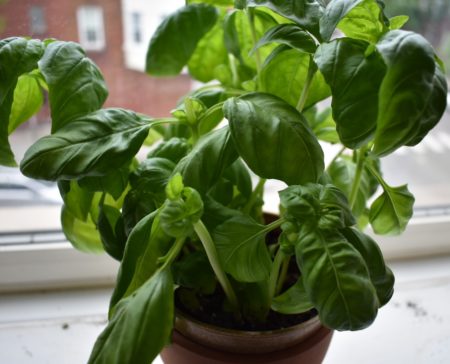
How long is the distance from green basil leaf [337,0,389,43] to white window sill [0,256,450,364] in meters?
0.48

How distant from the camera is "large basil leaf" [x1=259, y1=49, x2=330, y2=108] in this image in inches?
21.7

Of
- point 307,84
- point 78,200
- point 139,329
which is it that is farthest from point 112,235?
point 307,84

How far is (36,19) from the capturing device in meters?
0.84

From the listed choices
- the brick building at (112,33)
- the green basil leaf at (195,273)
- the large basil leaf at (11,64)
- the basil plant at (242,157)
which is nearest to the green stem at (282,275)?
the basil plant at (242,157)

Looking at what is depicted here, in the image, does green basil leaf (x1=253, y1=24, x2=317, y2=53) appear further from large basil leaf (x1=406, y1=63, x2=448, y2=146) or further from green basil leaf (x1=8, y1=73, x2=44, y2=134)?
green basil leaf (x1=8, y1=73, x2=44, y2=134)

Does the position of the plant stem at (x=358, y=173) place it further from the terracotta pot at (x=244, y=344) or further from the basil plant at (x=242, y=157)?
the terracotta pot at (x=244, y=344)

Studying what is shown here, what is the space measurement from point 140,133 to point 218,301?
0.25 meters

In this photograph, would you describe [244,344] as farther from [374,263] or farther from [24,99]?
[24,99]

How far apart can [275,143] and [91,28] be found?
1.85 feet

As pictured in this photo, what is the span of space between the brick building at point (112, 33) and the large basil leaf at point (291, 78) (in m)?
0.41

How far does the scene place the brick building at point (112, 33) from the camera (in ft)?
2.72

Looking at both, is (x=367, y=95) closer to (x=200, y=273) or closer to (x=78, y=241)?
(x=200, y=273)

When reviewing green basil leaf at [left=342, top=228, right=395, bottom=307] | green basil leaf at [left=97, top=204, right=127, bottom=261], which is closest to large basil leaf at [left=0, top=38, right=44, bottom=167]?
green basil leaf at [left=97, top=204, right=127, bottom=261]

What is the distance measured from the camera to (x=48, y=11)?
0.84 meters
